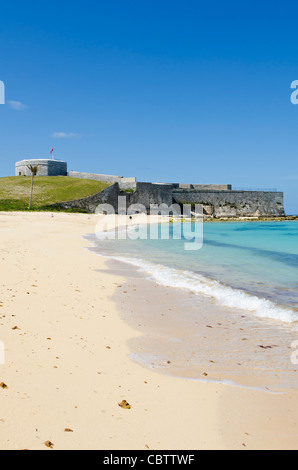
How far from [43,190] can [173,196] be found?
2764 centimetres

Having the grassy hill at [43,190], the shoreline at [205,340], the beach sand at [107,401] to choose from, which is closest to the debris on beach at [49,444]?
the beach sand at [107,401]

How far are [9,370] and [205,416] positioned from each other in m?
1.94

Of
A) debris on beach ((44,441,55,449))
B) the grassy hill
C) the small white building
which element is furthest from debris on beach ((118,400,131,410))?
the small white building

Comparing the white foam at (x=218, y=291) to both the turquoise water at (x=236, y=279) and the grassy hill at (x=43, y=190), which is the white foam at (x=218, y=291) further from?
the grassy hill at (x=43, y=190)

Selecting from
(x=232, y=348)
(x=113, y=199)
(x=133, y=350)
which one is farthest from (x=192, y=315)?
(x=113, y=199)

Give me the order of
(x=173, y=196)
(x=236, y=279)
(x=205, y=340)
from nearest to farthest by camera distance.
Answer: (x=205, y=340)
(x=236, y=279)
(x=173, y=196)

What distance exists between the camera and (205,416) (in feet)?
9.95

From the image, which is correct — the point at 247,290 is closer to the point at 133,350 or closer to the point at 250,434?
the point at 133,350

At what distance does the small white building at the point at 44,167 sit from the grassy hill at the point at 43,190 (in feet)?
11.6

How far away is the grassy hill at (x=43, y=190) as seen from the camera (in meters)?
49.4

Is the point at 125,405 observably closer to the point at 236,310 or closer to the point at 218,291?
the point at 236,310

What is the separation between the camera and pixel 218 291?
27.7 feet

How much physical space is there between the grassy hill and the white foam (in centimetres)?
3773

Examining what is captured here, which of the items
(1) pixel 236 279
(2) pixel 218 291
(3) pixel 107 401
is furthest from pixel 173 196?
(3) pixel 107 401
